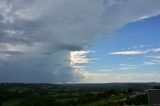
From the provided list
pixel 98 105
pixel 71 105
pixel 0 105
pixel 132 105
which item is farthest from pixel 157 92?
pixel 0 105

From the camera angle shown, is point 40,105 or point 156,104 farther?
point 40,105

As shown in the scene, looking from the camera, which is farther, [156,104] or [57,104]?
[57,104]

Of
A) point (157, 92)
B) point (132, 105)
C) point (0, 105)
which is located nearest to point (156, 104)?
point (157, 92)

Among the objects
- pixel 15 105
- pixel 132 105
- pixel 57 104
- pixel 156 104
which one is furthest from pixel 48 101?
pixel 156 104

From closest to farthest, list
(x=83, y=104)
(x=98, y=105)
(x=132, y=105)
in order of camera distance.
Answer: (x=132, y=105)
(x=98, y=105)
(x=83, y=104)

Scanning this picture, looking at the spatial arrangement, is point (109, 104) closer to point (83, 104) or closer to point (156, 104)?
point (83, 104)

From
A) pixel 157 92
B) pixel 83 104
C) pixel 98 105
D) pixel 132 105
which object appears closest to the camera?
pixel 157 92

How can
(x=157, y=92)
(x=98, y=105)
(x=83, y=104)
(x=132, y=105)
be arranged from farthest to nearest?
1. (x=83, y=104)
2. (x=98, y=105)
3. (x=132, y=105)
4. (x=157, y=92)

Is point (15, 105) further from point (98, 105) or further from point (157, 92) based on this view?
point (157, 92)
